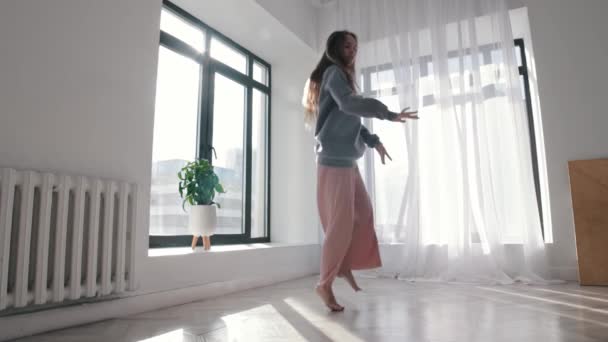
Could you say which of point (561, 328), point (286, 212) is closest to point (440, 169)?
point (286, 212)

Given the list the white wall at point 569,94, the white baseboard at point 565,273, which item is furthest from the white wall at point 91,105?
the white wall at point 569,94

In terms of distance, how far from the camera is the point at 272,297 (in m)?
2.30

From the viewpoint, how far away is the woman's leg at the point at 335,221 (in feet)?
5.89

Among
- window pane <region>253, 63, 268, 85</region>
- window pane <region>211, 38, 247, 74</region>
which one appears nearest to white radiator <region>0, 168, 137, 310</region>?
window pane <region>211, 38, 247, 74</region>

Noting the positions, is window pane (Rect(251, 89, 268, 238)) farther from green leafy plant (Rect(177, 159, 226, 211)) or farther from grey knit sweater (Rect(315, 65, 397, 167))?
grey knit sweater (Rect(315, 65, 397, 167))

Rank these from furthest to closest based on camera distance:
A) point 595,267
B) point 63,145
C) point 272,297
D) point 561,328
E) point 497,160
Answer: point 497,160, point 595,267, point 272,297, point 63,145, point 561,328

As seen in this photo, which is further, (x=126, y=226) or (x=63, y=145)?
(x=126, y=226)

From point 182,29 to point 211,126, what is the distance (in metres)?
0.77

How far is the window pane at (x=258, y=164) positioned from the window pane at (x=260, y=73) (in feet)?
0.44

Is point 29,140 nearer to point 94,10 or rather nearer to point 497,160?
point 94,10

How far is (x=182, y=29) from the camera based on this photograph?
305cm

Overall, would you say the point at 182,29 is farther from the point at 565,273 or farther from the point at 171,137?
the point at 565,273

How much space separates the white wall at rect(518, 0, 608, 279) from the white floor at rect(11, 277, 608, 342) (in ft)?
1.96

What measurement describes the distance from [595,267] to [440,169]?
1184 mm
